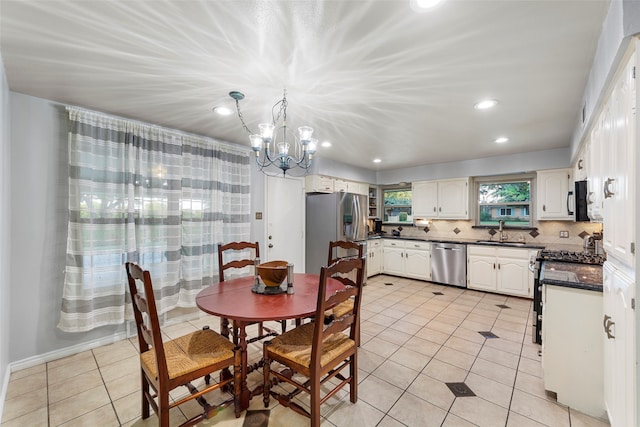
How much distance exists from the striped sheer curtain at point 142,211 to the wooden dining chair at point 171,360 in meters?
1.34

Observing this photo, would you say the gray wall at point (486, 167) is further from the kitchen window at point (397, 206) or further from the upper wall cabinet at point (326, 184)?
the upper wall cabinet at point (326, 184)

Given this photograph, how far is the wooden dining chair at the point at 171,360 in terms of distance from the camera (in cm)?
140

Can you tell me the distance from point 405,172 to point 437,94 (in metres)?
3.60

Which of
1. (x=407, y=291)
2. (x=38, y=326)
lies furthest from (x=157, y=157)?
(x=407, y=291)

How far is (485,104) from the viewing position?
2.50m

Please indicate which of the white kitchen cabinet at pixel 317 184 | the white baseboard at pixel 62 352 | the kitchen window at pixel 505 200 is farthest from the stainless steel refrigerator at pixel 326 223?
the white baseboard at pixel 62 352

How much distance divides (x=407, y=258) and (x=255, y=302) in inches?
167

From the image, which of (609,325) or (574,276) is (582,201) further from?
(609,325)

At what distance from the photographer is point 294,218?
459 cm

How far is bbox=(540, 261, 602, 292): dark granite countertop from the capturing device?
1795mm

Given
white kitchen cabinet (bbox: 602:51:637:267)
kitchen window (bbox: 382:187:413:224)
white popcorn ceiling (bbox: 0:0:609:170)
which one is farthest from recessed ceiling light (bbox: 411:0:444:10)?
kitchen window (bbox: 382:187:413:224)

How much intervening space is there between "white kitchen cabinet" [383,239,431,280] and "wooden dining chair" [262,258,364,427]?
3709 mm

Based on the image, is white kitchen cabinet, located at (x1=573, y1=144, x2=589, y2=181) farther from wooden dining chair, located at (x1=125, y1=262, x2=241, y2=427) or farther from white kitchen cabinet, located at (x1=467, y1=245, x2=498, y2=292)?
wooden dining chair, located at (x1=125, y1=262, x2=241, y2=427)

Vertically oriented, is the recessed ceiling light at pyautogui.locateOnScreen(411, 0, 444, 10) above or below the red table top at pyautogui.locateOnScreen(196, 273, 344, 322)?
above
